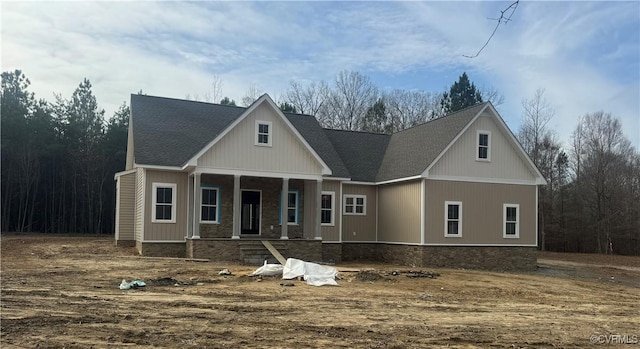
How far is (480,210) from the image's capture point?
22.6 meters

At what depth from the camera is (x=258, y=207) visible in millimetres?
23281

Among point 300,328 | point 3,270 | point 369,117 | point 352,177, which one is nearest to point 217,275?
point 3,270

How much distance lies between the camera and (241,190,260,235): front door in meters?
23.2

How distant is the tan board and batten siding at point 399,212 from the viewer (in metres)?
22.2

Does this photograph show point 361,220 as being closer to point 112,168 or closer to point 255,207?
point 255,207

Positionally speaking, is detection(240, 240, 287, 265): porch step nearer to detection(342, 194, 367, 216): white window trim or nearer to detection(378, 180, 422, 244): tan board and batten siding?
detection(342, 194, 367, 216): white window trim

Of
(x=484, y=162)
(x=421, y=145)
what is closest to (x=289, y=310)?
(x=484, y=162)

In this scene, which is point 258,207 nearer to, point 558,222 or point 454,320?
point 454,320

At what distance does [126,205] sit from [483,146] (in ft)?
49.6

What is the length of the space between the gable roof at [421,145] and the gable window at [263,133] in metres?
5.98

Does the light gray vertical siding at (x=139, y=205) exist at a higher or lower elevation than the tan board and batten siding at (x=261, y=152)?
lower

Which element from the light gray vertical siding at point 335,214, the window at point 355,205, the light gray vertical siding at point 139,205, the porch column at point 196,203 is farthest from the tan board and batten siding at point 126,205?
the window at point 355,205

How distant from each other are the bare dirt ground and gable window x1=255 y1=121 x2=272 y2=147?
18.3ft

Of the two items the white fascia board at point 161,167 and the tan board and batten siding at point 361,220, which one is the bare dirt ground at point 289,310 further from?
the tan board and batten siding at point 361,220
